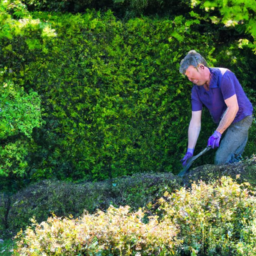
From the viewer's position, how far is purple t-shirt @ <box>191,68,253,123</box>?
15.0ft

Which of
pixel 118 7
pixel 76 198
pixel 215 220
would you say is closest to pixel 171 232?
pixel 215 220

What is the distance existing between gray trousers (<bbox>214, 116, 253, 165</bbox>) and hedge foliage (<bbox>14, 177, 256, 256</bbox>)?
158 cm

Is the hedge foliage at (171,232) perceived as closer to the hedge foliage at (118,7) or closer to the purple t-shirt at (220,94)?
the purple t-shirt at (220,94)

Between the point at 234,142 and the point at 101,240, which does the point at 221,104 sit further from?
the point at 101,240

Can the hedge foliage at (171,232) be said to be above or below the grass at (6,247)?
above

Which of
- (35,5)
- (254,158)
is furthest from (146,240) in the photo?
(35,5)

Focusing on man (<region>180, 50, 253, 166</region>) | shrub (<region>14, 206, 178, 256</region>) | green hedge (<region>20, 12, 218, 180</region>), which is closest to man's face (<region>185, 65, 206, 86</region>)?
man (<region>180, 50, 253, 166</region>)

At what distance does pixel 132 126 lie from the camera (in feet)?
17.8

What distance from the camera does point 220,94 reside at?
470 centimetres

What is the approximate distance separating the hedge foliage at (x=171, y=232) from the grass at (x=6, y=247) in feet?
2.86

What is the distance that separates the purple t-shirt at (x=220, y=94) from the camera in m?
4.56

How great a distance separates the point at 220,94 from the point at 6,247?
3.02 m

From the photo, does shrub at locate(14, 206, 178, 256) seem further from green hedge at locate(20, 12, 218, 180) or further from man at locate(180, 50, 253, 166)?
green hedge at locate(20, 12, 218, 180)

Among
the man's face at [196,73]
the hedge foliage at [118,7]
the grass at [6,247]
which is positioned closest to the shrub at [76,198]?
the grass at [6,247]
